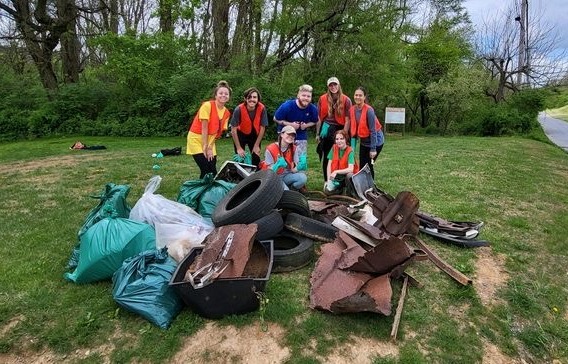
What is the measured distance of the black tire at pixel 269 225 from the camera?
3.99m

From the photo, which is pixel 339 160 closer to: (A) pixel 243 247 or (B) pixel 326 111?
(B) pixel 326 111

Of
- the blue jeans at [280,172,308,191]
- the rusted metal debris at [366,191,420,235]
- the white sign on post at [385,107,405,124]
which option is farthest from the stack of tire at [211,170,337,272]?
the white sign on post at [385,107,405,124]

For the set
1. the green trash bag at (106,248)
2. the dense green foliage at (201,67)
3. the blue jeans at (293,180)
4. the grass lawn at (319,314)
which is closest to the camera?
the grass lawn at (319,314)

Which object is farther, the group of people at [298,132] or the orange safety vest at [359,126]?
the orange safety vest at [359,126]

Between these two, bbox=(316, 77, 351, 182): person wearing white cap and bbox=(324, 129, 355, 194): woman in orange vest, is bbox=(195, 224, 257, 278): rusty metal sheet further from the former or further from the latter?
bbox=(316, 77, 351, 182): person wearing white cap

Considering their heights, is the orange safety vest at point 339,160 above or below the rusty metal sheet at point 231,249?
above

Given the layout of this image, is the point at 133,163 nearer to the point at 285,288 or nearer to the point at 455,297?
the point at 285,288

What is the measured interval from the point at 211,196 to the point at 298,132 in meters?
1.91

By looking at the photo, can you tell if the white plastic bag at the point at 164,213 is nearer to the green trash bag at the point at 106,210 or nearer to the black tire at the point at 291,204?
the green trash bag at the point at 106,210

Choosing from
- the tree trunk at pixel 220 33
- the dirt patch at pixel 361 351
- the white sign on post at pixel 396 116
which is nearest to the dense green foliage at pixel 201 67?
the tree trunk at pixel 220 33

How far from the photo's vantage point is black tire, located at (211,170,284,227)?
3.98m

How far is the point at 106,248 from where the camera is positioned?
142 inches

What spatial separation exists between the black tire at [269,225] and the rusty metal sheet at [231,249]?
0.35 meters

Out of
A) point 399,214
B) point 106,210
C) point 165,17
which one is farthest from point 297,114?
point 165,17
